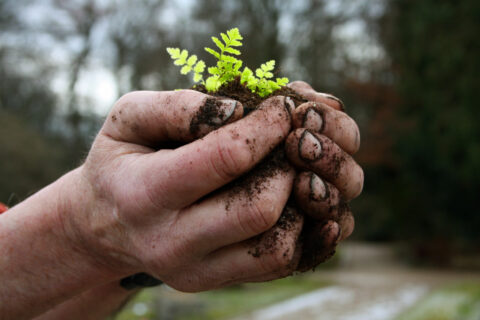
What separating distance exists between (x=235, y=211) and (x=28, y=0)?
1929cm

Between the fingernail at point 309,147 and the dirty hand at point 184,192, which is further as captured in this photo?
the fingernail at point 309,147

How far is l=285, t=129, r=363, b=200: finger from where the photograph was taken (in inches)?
56.6

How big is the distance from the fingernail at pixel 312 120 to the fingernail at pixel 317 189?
0.16 m

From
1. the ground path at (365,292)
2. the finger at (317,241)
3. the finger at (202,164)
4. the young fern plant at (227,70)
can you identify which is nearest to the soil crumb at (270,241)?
the finger at (317,241)

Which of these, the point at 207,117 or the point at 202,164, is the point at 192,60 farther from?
the point at 202,164

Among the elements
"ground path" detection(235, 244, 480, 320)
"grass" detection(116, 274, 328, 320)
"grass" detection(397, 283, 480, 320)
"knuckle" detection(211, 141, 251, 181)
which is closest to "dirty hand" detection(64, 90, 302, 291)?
"knuckle" detection(211, 141, 251, 181)

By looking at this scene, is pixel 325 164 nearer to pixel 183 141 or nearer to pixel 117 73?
pixel 183 141

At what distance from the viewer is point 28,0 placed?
Answer: 57.1ft

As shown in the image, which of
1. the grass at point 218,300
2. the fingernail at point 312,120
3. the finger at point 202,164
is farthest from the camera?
the grass at point 218,300

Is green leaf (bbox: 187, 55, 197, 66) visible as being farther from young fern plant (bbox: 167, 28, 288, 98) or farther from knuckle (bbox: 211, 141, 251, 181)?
knuckle (bbox: 211, 141, 251, 181)

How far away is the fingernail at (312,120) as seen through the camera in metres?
1.48

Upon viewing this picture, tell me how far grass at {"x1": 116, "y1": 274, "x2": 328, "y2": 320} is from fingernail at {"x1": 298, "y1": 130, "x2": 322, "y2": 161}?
3382mm

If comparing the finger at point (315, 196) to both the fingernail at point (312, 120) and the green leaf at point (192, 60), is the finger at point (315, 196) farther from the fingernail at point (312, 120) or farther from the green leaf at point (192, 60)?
the green leaf at point (192, 60)

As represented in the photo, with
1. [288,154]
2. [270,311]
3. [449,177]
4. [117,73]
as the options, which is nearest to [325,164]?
[288,154]
